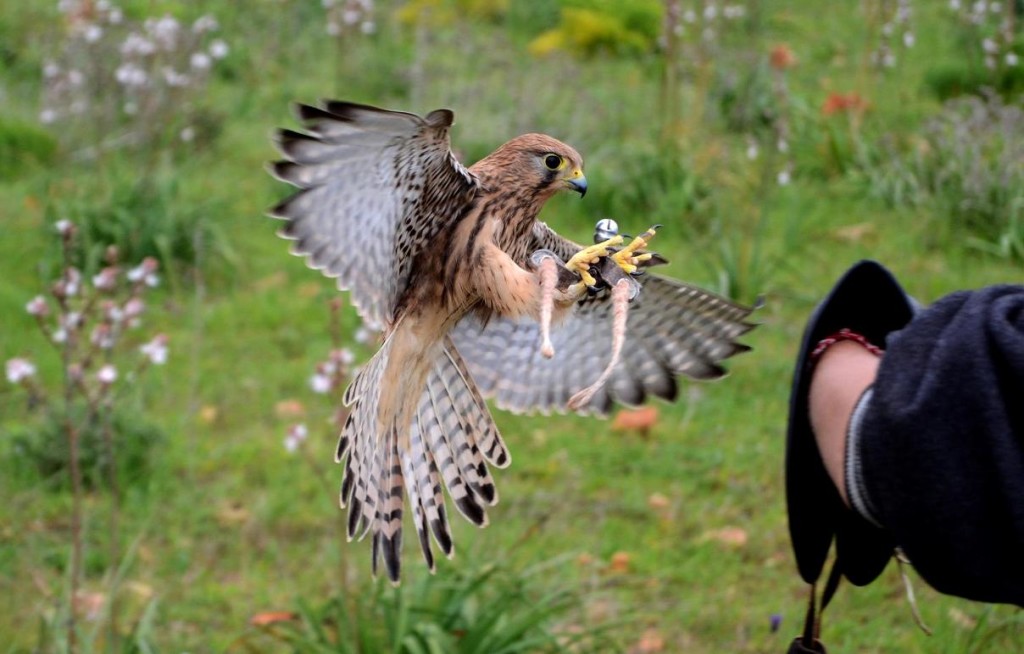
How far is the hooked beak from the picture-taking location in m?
1.83

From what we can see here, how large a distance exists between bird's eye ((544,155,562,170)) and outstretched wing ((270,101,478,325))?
0.41 feet

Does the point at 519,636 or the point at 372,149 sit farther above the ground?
the point at 372,149

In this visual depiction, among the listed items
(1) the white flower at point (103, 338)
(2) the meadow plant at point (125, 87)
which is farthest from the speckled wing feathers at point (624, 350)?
(2) the meadow plant at point (125, 87)

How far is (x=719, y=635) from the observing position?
3.57 metres

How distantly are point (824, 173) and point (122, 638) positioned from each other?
14.4ft

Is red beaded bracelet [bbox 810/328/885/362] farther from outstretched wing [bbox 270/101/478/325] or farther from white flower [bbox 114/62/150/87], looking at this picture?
white flower [bbox 114/62/150/87]

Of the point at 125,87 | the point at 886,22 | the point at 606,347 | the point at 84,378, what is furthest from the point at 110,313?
the point at 886,22

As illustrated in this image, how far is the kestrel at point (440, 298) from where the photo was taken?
66.2 inches

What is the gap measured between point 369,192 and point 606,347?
60cm

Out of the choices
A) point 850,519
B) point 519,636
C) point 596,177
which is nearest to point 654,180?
point 596,177

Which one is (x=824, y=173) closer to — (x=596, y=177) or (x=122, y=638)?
(x=596, y=177)

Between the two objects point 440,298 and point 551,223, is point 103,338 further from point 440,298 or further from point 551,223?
point 551,223

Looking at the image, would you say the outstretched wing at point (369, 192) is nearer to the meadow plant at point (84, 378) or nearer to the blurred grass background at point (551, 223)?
the meadow plant at point (84, 378)

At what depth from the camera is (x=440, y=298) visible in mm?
1874
